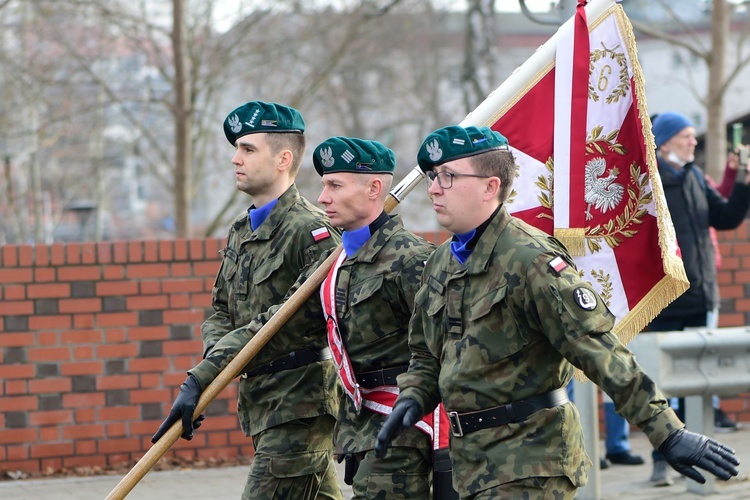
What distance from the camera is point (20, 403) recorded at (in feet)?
24.8

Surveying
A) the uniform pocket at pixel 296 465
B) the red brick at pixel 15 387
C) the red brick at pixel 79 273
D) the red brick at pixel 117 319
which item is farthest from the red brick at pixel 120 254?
the uniform pocket at pixel 296 465

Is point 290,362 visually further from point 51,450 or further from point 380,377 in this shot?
point 51,450

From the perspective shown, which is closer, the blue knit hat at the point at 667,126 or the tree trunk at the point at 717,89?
the blue knit hat at the point at 667,126

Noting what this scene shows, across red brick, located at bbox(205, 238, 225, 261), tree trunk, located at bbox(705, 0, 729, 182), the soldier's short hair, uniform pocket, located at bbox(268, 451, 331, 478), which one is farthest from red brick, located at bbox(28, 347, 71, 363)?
tree trunk, located at bbox(705, 0, 729, 182)

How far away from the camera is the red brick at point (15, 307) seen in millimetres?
7551

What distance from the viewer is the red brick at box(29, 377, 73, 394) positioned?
7.57m

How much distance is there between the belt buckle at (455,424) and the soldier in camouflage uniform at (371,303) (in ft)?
1.69

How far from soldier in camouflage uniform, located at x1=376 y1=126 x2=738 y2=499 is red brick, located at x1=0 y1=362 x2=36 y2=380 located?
4265 mm

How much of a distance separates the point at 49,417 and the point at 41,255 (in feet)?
3.36

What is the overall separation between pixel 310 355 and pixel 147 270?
3058 millimetres

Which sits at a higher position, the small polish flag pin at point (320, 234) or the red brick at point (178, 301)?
the small polish flag pin at point (320, 234)

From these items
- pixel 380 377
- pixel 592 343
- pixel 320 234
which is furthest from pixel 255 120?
pixel 592 343

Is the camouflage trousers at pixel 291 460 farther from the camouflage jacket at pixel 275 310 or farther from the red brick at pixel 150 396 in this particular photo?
the red brick at pixel 150 396

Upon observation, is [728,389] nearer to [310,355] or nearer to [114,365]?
[310,355]
